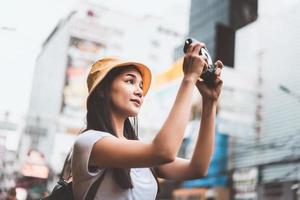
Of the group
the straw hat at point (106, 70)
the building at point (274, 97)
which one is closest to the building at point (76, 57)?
the building at point (274, 97)

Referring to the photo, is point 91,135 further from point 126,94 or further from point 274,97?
point 274,97

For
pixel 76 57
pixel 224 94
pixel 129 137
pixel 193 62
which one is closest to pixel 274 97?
pixel 224 94

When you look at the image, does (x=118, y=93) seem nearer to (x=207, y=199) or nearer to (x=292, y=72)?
(x=292, y=72)

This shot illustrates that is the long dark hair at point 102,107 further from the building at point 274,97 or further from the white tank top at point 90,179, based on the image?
Answer: the building at point 274,97

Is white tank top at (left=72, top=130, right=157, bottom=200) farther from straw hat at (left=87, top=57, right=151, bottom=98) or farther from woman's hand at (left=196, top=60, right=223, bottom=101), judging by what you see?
woman's hand at (left=196, top=60, right=223, bottom=101)

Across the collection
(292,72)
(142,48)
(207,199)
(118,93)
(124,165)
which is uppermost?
(142,48)

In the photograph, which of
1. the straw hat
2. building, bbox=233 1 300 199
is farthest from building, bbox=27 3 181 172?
the straw hat

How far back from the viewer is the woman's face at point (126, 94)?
984 millimetres

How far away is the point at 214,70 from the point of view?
965 mm

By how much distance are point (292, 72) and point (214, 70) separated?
593cm

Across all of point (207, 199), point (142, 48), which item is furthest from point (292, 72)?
point (142, 48)

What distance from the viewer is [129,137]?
107cm

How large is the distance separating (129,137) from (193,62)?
0.94 ft

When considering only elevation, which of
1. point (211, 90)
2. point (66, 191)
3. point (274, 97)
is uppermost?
point (274, 97)
